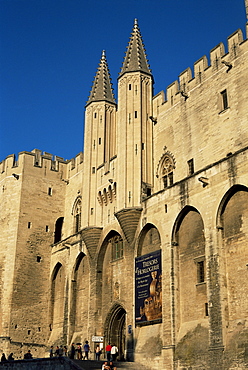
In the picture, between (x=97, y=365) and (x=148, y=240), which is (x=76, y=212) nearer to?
(x=148, y=240)

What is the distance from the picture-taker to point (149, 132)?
2880 centimetres

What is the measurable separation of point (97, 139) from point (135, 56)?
5.45 metres

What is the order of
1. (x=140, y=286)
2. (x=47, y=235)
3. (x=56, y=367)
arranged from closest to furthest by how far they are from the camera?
(x=56, y=367)
(x=140, y=286)
(x=47, y=235)

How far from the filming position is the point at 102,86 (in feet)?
111

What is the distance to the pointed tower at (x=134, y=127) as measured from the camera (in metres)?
27.4

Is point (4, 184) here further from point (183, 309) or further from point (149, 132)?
point (183, 309)

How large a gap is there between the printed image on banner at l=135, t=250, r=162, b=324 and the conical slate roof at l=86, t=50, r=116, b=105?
11916mm

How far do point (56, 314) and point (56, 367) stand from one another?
11.1 m

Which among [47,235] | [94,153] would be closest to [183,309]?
[94,153]

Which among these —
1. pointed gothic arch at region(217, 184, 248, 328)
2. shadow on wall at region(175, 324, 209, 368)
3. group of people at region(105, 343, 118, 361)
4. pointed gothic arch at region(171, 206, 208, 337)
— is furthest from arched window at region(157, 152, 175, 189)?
group of people at region(105, 343, 118, 361)

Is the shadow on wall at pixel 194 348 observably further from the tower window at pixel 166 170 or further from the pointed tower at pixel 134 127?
the tower window at pixel 166 170

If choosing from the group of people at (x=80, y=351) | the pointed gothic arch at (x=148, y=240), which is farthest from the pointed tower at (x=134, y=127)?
the group of people at (x=80, y=351)

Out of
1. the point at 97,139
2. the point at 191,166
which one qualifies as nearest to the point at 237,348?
the point at 191,166

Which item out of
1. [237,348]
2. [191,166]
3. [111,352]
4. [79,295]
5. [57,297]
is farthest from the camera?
[57,297]
